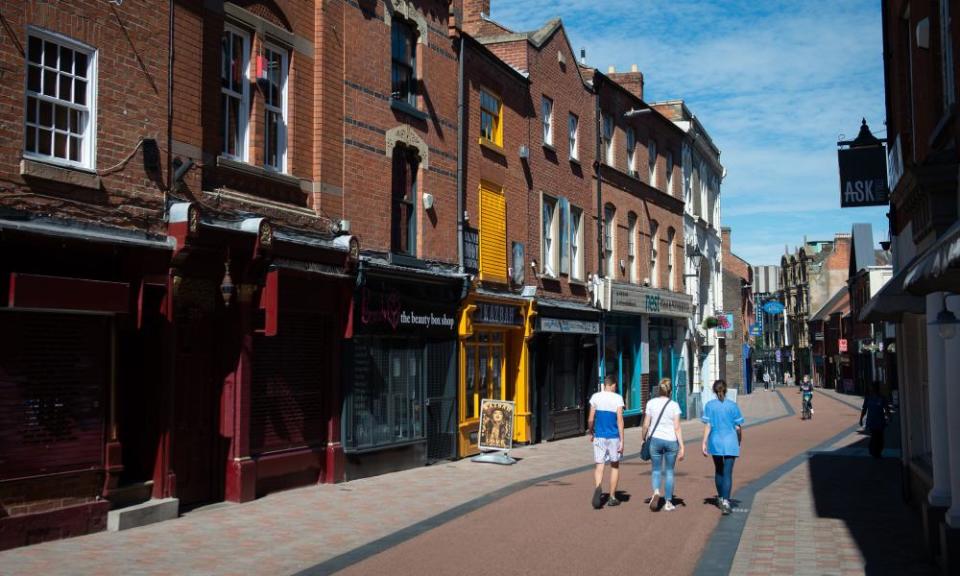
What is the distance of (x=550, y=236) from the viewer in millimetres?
25719

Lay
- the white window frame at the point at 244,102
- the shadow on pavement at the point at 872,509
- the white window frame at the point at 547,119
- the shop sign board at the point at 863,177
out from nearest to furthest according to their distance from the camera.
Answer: the shadow on pavement at the point at 872,509 → the white window frame at the point at 244,102 → the shop sign board at the point at 863,177 → the white window frame at the point at 547,119

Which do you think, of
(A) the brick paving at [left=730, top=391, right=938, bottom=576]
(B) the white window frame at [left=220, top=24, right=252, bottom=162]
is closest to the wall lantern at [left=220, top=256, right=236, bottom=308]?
(B) the white window frame at [left=220, top=24, right=252, bottom=162]

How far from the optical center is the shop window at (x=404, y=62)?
1853 cm

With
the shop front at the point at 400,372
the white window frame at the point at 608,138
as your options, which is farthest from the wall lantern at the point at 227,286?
the white window frame at the point at 608,138

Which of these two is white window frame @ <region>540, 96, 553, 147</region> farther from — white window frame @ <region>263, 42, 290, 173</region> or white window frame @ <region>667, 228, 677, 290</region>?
white window frame @ <region>263, 42, 290, 173</region>

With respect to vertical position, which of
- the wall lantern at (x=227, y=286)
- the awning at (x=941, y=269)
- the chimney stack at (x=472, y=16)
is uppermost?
the chimney stack at (x=472, y=16)

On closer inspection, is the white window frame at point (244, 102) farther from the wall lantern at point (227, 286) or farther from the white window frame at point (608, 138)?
the white window frame at point (608, 138)

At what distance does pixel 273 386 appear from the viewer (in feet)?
48.4

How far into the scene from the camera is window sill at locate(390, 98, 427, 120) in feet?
59.4

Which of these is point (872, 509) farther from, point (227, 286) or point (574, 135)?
point (574, 135)

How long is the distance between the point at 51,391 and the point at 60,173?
2.40 m

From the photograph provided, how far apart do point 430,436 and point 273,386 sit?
16.8 ft

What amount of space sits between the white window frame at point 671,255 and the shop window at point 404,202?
18.2 metres

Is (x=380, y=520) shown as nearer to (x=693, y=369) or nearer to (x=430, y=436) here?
(x=430, y=436)
